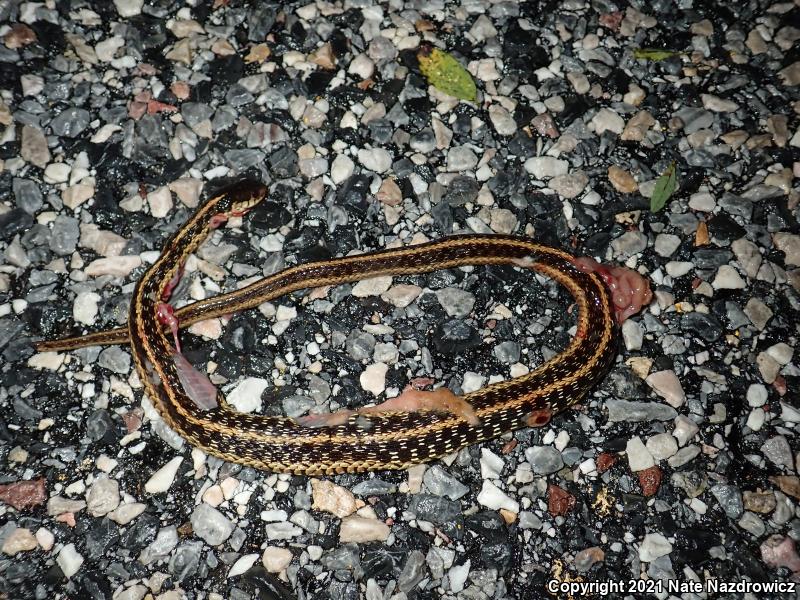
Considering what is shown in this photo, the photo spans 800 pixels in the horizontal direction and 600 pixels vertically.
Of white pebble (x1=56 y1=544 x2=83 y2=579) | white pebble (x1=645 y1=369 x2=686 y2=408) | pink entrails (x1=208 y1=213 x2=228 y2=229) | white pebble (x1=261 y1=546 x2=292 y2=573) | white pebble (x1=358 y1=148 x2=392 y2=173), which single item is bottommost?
white pebble (x1=56 y1=544 x2=83 y2=579)

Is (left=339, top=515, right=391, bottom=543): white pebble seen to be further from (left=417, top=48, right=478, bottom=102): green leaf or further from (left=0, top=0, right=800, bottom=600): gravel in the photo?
(left=417, top=48, right=478, bottom=102): green leaf

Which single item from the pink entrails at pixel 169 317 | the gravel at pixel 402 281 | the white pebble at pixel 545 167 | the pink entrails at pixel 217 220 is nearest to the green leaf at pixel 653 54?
the gravel at pixel 402 281

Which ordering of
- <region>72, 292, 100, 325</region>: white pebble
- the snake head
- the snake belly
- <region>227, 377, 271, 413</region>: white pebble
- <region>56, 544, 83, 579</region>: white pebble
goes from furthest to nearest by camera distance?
the snake head → <region>72, 292, 100, 325</region>: white pebble → <region>227, 377, 271, 413</region>: white pebble → the snake belly → <region>56, 544, 83, 579</region>: white pebble

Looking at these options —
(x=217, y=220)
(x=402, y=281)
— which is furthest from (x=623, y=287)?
(x=217, y=220)

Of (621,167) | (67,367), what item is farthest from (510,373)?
(67,367)

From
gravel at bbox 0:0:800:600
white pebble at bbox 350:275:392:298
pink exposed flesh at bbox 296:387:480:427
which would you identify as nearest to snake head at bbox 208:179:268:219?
gravel at bbox 0:0:800:600

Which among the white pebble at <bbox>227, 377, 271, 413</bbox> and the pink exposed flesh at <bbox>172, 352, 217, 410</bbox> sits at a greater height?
the pink exposed flesh at <bbox>172, 352, 217, 410</bbox>

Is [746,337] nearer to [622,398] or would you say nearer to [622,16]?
[622,398]
